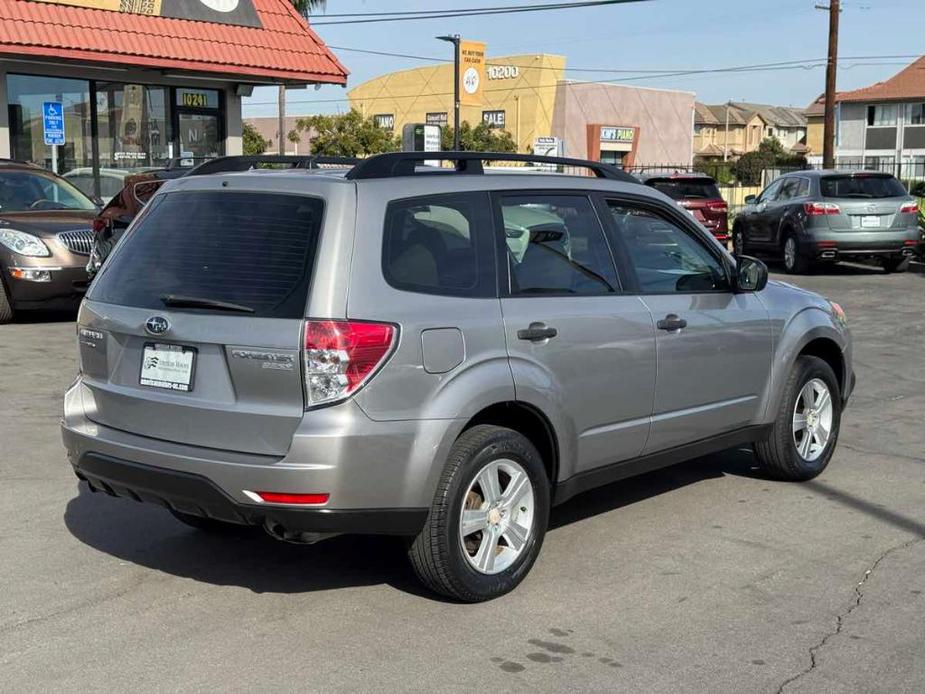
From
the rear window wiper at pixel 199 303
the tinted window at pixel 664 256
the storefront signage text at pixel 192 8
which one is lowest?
the rear window wiper at pixel 199 303

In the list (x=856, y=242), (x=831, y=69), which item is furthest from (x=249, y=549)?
(x=831, y=69)

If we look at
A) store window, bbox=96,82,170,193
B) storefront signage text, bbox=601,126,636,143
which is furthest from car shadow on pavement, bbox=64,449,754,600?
storefront signage text, bbox=601,126,636,143

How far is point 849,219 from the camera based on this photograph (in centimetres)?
1917

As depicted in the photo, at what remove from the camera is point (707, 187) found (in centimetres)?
2253

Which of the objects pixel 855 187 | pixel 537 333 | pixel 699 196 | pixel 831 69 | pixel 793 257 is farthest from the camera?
pixel 831 69

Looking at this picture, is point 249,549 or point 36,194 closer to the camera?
point 249,549

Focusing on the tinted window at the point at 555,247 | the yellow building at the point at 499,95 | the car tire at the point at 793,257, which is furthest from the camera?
the yellow building at the point at 499,95

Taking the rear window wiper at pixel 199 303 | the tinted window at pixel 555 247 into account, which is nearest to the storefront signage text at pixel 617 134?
the tinted window at pixel 555 247

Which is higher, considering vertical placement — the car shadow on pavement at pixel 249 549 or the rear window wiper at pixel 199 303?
the rear window wiper at pixel 199 303

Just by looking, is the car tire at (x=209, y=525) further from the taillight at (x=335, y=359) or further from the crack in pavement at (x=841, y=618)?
the crack in pavement at (x=841, y=618)

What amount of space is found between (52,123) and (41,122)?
1.27 ft

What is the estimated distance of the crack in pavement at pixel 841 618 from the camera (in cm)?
424

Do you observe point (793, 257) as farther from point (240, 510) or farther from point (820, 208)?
point (240, 510)

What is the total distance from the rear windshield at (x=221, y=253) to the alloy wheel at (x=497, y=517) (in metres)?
1.09
